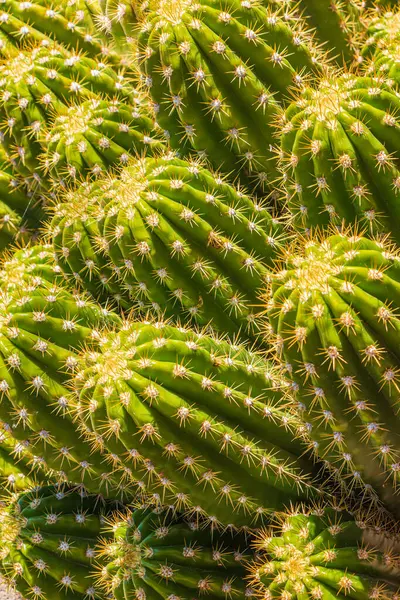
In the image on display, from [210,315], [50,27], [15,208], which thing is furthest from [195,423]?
[50,27]

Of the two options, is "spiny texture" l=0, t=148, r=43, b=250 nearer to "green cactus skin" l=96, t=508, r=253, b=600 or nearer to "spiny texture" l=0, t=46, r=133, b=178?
"spiny texture" l=0, t=46, r=133, b=178

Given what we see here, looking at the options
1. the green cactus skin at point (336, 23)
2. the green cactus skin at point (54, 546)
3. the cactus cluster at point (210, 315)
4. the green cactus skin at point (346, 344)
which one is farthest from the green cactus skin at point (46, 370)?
the green cactus skin at point (336, 23)

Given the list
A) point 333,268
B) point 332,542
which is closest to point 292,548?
point 332,542

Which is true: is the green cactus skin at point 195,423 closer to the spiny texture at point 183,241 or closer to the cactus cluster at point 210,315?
the cactus cluster at point 210,315

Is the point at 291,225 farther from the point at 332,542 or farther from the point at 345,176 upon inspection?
the point at 332,542

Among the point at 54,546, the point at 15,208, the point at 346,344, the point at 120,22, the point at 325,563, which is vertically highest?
the point at 120,22

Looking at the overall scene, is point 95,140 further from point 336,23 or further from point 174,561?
point 174,561

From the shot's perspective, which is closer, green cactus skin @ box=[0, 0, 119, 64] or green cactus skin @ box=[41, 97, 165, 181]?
green cactus skin @ box=[41, 97, 165, 181]

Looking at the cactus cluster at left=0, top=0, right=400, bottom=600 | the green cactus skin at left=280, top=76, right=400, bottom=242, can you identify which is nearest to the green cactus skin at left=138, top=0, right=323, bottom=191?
the cactus cluster at left=0, top=0, right=400, bottom=600
